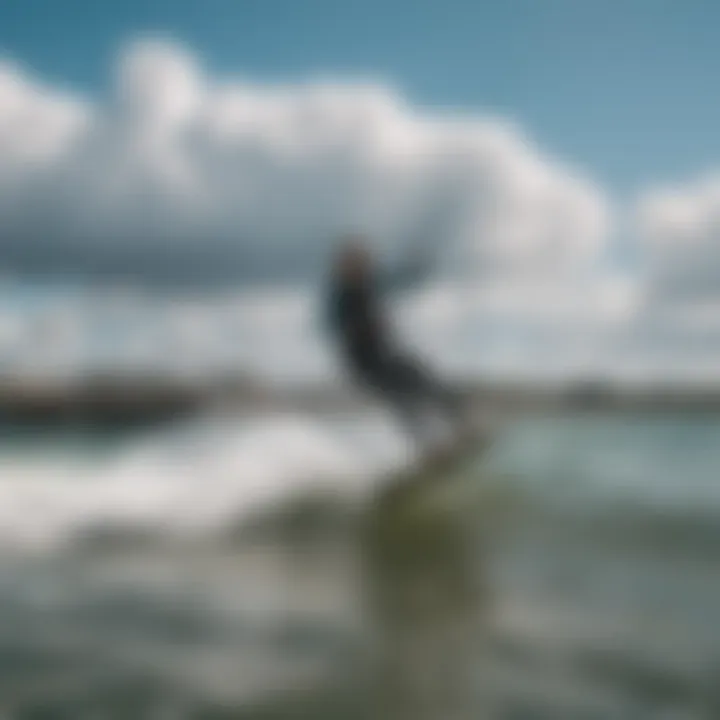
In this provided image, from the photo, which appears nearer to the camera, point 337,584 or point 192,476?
point 337,584

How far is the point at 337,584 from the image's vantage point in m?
5.06

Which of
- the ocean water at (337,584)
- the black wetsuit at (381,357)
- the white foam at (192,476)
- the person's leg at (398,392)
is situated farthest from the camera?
the person's leg at (398,392)

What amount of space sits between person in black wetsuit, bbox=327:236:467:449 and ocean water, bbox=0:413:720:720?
344 mm

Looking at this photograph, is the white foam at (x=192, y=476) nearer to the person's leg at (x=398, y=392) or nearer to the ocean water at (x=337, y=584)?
the ocean water at (x=337, y=584)

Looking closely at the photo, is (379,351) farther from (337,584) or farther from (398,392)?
(337,584)

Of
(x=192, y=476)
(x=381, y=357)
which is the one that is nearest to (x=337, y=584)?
(x=192, y=476)

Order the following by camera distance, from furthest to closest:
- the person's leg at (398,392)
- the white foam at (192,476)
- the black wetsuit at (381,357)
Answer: the person's leg at (398,392), the black wetsuit at (381,357), the white foam at (192,476)

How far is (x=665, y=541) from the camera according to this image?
6168mm

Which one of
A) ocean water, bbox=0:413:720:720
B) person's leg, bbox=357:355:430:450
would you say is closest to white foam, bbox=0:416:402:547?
ocean water, bbox=0:413:720:720

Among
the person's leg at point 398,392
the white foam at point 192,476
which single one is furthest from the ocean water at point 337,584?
the person's leg at point 398,392

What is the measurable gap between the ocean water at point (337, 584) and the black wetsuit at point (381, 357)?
344 mm

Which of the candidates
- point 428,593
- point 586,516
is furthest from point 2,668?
point 586,516

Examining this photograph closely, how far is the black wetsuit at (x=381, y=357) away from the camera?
23.8 ft

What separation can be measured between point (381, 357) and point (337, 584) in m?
2.81
